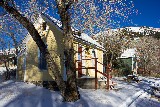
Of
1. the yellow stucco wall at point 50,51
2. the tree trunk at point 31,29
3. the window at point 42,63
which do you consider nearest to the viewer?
the tree trunk at point 31,29

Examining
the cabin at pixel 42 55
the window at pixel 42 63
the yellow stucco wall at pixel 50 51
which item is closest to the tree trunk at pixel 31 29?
the cabin at pixel 42 55

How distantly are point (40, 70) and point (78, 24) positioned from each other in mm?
7093

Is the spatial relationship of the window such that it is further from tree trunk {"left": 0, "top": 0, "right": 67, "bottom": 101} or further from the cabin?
tree trunk {"left": 0, "top": 0, "right": 67, "bottom": 101}

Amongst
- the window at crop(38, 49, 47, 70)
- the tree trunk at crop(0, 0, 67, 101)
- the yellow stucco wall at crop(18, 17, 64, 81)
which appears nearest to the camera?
the tree trunk at crop(0, 0, 67, 101)

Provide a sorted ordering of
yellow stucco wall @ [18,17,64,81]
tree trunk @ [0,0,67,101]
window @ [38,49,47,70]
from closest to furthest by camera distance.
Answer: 1. tree trunk @ [0,0,67,101]
2. yellow stucco wall @ [18,17,64,81]
3. window @ [38,49,47,70]

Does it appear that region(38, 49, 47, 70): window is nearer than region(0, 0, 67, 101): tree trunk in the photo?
No

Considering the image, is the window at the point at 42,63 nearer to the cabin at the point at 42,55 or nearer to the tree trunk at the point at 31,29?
the cabin at the point at 42,55

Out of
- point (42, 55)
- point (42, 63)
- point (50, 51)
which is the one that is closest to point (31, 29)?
point (50, 51)

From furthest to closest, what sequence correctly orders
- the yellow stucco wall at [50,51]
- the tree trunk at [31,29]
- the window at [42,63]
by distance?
the window at [42,63]
the yellow stucco wall at [50,51]
the tree trunk at [31,29]

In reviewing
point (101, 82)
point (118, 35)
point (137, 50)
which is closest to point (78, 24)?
point (101, 82)

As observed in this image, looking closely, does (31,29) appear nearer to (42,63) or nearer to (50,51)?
(50,51)

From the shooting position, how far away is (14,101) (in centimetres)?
1202

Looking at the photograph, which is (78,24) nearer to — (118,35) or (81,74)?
(81,74)

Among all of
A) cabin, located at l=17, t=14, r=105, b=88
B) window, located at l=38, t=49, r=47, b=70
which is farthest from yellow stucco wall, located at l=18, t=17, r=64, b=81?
window, located at l=38, t=49, r=47, b=70
